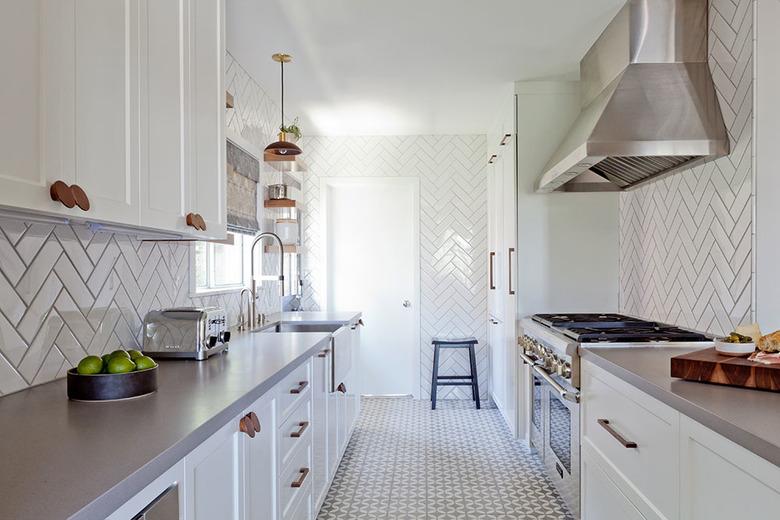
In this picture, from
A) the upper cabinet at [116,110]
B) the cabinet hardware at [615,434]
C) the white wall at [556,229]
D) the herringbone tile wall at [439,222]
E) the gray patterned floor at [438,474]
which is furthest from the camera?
the herringbone tile wall at [439,222]

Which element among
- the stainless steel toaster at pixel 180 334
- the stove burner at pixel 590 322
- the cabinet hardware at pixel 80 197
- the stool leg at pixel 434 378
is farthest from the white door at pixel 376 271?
the cabinet hardware at pixel 80 197

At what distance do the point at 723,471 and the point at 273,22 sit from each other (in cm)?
267

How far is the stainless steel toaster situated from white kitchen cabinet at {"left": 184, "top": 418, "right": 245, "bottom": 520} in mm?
635

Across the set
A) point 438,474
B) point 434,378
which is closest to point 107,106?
point 438,474

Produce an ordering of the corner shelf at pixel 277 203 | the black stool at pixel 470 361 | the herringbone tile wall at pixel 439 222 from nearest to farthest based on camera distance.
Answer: the corner shelf at pixel 277 203 < the black stool at pixel 470 361 < the herringbone tile wall at pixel 439 222

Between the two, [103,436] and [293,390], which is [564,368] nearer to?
[293,390]

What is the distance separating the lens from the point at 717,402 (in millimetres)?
1322

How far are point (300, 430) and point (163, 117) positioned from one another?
1.27 metres

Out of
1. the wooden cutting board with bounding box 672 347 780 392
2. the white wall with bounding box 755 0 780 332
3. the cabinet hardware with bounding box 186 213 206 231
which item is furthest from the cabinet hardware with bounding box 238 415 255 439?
the white wall with bounding box 755 0 780 332

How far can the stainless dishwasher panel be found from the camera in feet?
3.01

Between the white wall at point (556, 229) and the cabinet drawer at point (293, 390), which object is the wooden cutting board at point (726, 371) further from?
the white wall at point (556, 229)

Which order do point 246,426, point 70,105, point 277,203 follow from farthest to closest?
1. point 277,203
2. point 246,426
3. point 70,105

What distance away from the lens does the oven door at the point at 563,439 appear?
7.75 ft

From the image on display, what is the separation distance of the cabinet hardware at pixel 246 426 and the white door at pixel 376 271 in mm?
3665
